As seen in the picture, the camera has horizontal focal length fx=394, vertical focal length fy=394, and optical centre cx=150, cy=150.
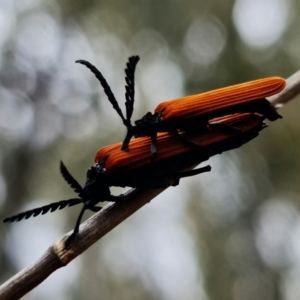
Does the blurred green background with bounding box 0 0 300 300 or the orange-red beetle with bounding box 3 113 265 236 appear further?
the blurred green background with bounding box 0 0 300 300

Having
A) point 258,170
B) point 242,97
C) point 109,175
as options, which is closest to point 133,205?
point 109,175

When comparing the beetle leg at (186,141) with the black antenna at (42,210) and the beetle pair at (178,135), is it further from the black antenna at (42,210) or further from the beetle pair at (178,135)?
the black antenna at (42,210)

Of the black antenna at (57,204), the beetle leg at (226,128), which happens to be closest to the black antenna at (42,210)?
the black antenna at (57,204)

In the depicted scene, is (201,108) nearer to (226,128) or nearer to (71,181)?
(226,128)

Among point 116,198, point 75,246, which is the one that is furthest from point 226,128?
point 75,246

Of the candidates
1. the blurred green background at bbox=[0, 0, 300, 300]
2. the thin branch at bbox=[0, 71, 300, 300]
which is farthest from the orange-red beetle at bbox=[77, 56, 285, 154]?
the blurred green background at bbox=[0, 0, 300, 300]

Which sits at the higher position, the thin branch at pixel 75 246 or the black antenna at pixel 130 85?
the black antenna at pixel 130 85

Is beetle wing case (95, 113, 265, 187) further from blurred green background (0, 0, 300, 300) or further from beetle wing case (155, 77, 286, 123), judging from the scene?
blurred green background (0, 0, 300, 300)
